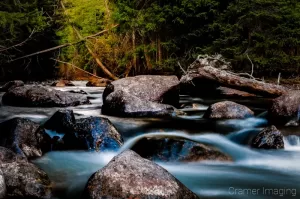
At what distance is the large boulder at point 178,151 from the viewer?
4422 mm

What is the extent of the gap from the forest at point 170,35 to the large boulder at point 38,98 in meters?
1.04

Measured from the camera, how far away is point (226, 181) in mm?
3955

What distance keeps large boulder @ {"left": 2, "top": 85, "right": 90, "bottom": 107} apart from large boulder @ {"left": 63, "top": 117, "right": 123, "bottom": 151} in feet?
11.3

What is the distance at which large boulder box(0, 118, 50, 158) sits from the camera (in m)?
4.42

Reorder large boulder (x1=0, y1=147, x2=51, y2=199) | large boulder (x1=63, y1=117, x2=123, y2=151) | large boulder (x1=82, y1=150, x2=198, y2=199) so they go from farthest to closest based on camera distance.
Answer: large boulder (x1=63, y1=117, x2=123, y2=151), large boulder (x1=0, y1=147, x2=51, y2=199), large boulder (x1=82, y1=150, x2=198, y2=199)

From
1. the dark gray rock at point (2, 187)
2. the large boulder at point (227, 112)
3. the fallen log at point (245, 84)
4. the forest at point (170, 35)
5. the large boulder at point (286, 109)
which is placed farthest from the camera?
the forest at point (170, 35)

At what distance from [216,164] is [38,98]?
17.4 feet

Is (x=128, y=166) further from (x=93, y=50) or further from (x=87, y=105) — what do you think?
(x=93, y=50)

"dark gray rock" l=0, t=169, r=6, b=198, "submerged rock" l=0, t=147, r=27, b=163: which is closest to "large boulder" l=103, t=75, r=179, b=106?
"submerged rock" l=0, t=147, r=27, b=163

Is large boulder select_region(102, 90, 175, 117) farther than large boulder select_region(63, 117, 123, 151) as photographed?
Yes

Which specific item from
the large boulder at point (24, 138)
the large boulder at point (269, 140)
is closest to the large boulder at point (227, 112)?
the large boulder at point (269, 140)

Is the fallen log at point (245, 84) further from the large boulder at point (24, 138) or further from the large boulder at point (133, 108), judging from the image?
the large boulder at point (24, 138)

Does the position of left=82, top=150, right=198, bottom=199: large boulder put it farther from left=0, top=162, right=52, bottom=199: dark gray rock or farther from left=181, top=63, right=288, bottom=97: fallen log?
left=181, top=63, right=288, bottom=97: fallen log

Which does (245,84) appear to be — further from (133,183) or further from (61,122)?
(133,183)
